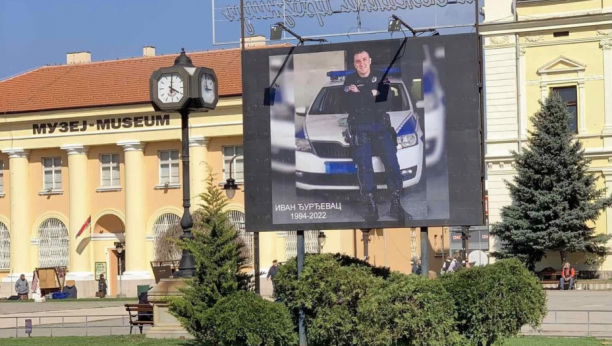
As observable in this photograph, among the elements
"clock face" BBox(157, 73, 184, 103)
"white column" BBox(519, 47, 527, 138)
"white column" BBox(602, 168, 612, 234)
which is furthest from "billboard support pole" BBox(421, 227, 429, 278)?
"white column" BBox(519, 47, 527, 138)

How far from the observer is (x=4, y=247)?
205ft

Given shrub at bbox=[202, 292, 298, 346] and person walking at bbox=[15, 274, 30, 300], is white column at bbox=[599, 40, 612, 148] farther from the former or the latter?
shrub at bbox=[202, 292, 298, 346]

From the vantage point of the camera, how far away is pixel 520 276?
59.9 ft

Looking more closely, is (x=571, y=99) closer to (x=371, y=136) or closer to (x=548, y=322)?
(x=548, y=322)

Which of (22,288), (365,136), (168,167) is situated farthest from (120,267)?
(365,136)

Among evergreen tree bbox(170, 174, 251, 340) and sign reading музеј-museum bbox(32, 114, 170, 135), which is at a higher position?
sign reading музеј-museum bbox(32, 114, 170, 135)

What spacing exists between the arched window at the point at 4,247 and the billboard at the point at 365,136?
43.9 m

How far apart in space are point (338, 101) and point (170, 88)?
5.03m

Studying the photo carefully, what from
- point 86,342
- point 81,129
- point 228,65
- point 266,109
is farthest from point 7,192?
point 266,109

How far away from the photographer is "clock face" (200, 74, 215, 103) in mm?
24250

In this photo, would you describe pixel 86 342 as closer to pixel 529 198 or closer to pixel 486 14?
pixel 529 198

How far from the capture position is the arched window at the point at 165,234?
186ft

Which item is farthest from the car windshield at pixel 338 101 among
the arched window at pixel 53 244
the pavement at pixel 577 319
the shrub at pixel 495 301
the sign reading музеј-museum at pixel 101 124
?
the arched window at pixel 53 244

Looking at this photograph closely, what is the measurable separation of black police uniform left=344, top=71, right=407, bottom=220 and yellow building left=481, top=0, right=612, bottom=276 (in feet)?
105
